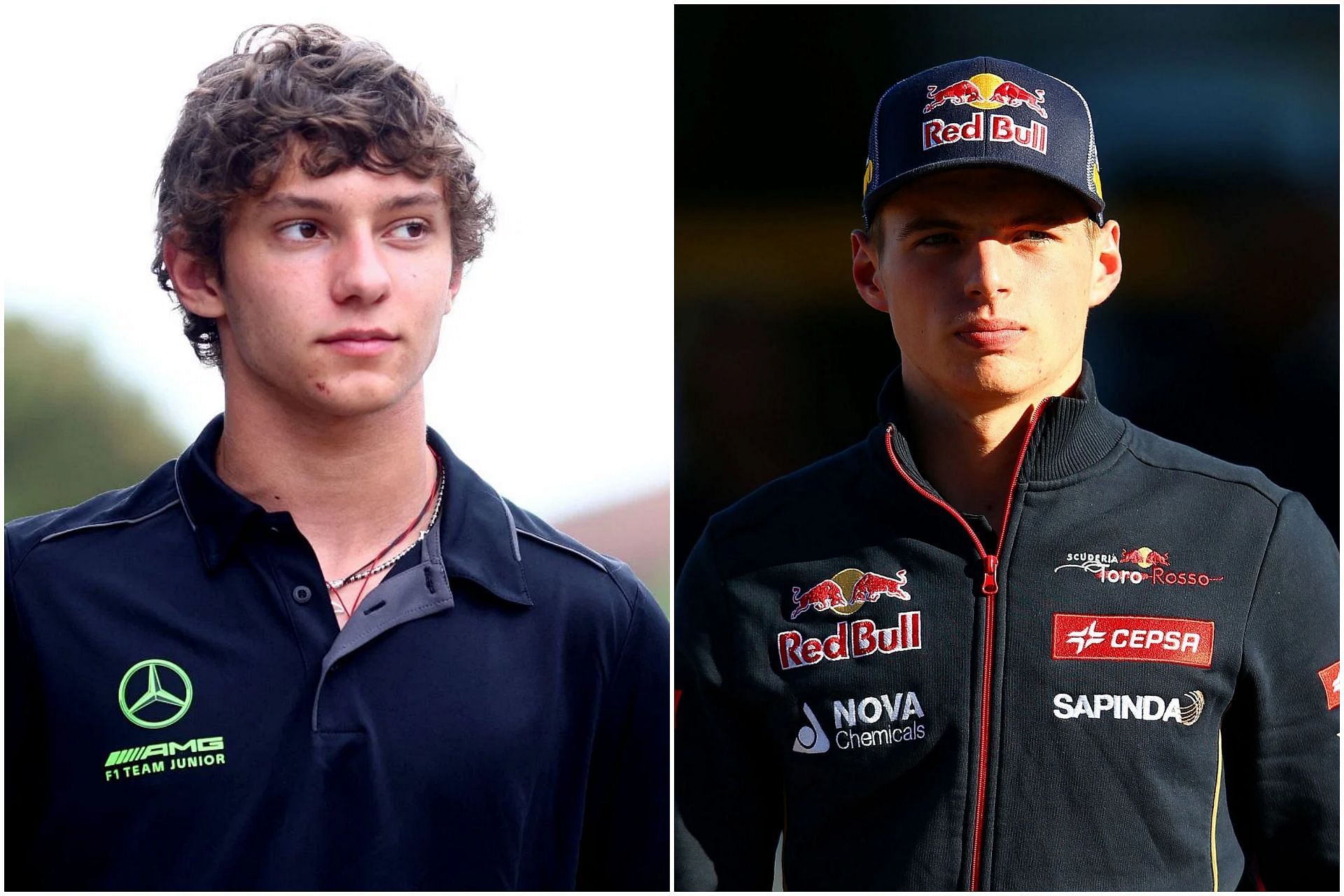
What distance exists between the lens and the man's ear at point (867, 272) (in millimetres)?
2723

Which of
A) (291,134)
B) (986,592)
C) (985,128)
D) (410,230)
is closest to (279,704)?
(410,230)

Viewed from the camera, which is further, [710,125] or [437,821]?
[710,125]

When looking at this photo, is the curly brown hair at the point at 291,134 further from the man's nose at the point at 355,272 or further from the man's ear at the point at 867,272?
the man's ear at the point at 867,272

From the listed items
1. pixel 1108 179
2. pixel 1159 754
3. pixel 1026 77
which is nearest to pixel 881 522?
pixel 1159 754

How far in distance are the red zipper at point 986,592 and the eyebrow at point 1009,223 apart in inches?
11.8

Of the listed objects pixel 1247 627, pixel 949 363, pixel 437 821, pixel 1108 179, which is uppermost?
pixel 1108 179

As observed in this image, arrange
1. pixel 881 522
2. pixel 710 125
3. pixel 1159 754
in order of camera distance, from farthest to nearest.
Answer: pixel 710 125 < pixel 881 522 < pixel 1159 754

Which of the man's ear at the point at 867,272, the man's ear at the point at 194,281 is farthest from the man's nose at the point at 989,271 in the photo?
the man's ear at the point at 194,281

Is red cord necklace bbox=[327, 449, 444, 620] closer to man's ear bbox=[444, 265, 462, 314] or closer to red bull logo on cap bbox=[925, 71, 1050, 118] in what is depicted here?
man's ear bbox=[444, 265, 462, 314]

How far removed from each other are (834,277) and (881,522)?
104 cm

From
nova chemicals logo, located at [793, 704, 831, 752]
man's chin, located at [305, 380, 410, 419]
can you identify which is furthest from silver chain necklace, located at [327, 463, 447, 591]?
nova chemicals logo, located at [793, 704, 831, 752]

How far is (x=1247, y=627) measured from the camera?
2.51 meters

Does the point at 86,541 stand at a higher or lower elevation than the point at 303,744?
higher

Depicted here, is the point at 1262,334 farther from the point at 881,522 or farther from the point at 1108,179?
the point at 881,522
